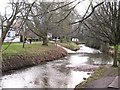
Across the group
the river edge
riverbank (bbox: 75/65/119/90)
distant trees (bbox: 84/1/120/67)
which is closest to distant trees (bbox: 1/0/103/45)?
riverbank (bbox: 75/65/119/90)

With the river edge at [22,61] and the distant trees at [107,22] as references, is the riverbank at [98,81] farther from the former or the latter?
the river edge at [22,61]

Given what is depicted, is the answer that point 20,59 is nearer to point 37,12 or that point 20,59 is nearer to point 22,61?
point 22,61

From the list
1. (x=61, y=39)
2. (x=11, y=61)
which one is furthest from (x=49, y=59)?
(x=61, y=39)

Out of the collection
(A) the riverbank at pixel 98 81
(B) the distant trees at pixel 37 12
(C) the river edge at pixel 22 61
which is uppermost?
(B) the distant trees at pixel 37 12

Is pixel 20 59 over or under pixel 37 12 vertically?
under

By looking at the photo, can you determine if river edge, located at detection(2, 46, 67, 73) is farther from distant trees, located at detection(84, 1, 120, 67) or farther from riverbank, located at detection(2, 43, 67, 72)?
distant trees, located at detection(84, 1, 120, 67)

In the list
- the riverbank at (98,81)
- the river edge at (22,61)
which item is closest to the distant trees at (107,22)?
the riverbank at (98,81)

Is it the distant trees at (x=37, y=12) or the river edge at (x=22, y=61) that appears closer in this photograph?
the distant trees at (x=37, y=12)

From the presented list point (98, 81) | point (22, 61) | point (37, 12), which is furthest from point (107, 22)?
point (37, 12)

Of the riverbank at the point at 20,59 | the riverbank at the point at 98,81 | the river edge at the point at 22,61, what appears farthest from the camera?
the riverbank at the point at 20,59

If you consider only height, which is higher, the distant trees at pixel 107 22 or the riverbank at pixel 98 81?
the distant trees at pixel 107 22

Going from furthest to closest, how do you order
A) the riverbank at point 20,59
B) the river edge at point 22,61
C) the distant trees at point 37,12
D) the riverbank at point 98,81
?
1. the riverbank at point 20,59
2. the river edge at point 22,61
3. the riverbank at point 98,81
4. the distant trees at point 37,12

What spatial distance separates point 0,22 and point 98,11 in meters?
8.86

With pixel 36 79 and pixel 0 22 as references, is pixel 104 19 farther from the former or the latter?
pixel 0 22
